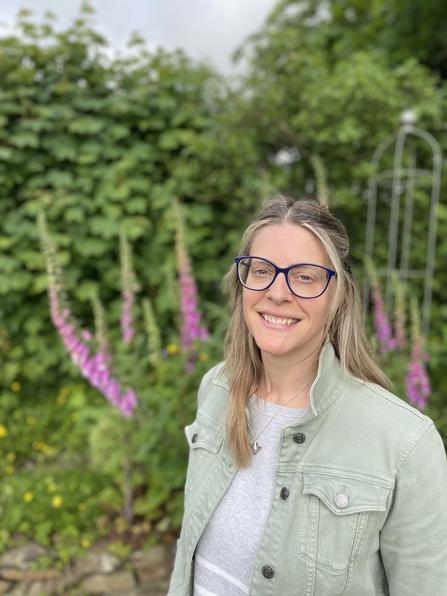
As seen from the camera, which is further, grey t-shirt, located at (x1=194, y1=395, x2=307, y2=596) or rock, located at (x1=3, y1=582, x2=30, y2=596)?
rock, located at (x1=3, y1=582, x2=30, y2=596)

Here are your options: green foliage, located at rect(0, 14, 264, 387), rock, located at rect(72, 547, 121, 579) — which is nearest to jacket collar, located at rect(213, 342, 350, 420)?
rock, located at rect(72, 547, 121, 579)

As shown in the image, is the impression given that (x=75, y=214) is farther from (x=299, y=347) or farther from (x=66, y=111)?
(x=299, y=347)

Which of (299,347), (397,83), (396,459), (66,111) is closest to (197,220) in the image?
(66,111)

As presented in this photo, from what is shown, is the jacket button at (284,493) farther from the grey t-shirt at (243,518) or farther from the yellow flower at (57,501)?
the yellow flower at (57,501)

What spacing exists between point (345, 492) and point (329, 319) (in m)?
0.42

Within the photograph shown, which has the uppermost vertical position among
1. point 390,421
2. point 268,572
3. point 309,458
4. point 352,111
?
point 352,111

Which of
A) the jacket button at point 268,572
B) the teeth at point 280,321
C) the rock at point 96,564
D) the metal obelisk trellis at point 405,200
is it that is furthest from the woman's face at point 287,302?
the metal obelisk trellis at point 405,200

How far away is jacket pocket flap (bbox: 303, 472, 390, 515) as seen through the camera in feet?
3.42

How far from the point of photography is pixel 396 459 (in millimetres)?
1037

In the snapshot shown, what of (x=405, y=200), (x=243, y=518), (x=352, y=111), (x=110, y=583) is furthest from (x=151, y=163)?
(x=243, y=518)

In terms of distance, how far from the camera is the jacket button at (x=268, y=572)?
3.67ft

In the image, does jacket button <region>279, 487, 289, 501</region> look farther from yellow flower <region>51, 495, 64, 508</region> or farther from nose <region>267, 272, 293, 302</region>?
yellow flower <region>51, 495, 64, 508</region>

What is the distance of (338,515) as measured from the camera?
3.54 ft

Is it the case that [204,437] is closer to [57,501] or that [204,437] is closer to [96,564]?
[96,564]
